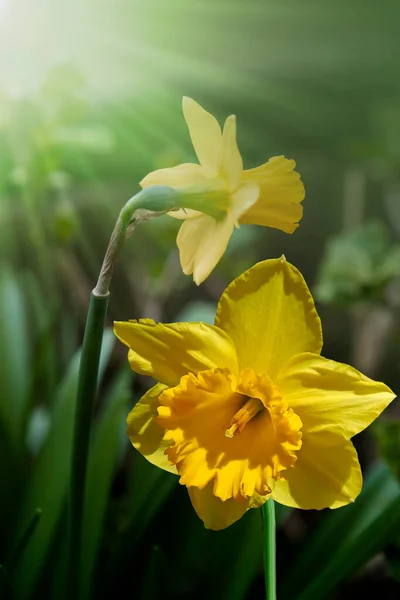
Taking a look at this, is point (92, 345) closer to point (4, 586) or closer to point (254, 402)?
point (254, 402)

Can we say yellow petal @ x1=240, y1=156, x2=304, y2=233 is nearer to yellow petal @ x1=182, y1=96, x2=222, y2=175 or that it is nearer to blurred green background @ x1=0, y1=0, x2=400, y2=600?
yellow petal @ x1=182, y1=96, x2=222, y2=175

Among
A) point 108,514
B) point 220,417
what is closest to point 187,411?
point 220,417

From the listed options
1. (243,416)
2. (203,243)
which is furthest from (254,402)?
(203,243)

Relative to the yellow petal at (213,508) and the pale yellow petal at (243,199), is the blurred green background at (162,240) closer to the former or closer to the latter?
the yellow petal at (213,508)

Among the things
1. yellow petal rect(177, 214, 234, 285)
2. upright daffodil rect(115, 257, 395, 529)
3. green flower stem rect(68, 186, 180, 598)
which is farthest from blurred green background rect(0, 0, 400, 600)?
yellow petal rect(177, 214, 234, 285)

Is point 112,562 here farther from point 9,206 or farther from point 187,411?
point 9,206

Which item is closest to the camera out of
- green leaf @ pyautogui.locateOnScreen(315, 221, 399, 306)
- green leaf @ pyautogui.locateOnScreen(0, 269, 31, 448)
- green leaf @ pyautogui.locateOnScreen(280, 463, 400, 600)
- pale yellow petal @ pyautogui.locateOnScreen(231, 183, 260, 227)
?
pale yellow petal @ pyautogui.locateOnScreen(231, 183, 260, 227)
